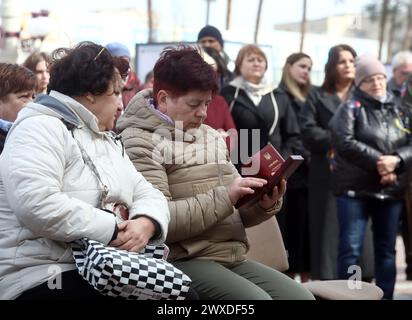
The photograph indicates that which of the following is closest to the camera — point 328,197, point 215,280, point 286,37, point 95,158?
point 95,158

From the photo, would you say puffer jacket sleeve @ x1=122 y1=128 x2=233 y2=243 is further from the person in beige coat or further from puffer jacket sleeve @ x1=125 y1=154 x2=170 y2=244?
puffer jacket sleeve @ x1=125 y1=154 x2=170 y2=244

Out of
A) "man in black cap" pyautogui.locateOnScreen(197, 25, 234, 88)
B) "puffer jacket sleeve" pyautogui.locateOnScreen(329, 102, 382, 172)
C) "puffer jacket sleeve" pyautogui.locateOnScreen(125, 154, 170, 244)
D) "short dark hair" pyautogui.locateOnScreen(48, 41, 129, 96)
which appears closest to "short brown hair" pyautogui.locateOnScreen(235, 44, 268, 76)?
"man in black cap" pyautogui.locateOnScreen(197, 25, 234, 88)

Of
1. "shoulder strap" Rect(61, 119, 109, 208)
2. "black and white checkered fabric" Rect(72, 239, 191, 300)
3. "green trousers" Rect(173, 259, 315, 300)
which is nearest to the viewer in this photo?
"black and white checkered fabric" Rect(72, 239, 191, 300)

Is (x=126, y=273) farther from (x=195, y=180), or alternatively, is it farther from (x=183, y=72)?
(x=183, y=72)

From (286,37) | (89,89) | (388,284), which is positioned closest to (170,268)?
(89,89)

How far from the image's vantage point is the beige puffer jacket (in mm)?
3816

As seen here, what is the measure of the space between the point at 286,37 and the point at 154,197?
32155 millimetres

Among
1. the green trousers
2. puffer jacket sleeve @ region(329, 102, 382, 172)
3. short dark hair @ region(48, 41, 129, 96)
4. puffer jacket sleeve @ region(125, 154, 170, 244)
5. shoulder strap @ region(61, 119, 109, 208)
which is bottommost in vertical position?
the green trousers

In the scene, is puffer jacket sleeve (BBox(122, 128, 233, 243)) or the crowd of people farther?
puffer jacket sleeve (BBox(122, 128, 233, 243))

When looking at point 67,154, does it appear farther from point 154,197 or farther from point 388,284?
point 388,284

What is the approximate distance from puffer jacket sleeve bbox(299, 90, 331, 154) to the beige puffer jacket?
3072 mm

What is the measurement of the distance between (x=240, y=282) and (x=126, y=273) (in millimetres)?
807

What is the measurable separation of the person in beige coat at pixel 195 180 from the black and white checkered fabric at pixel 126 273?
577 millimetres
